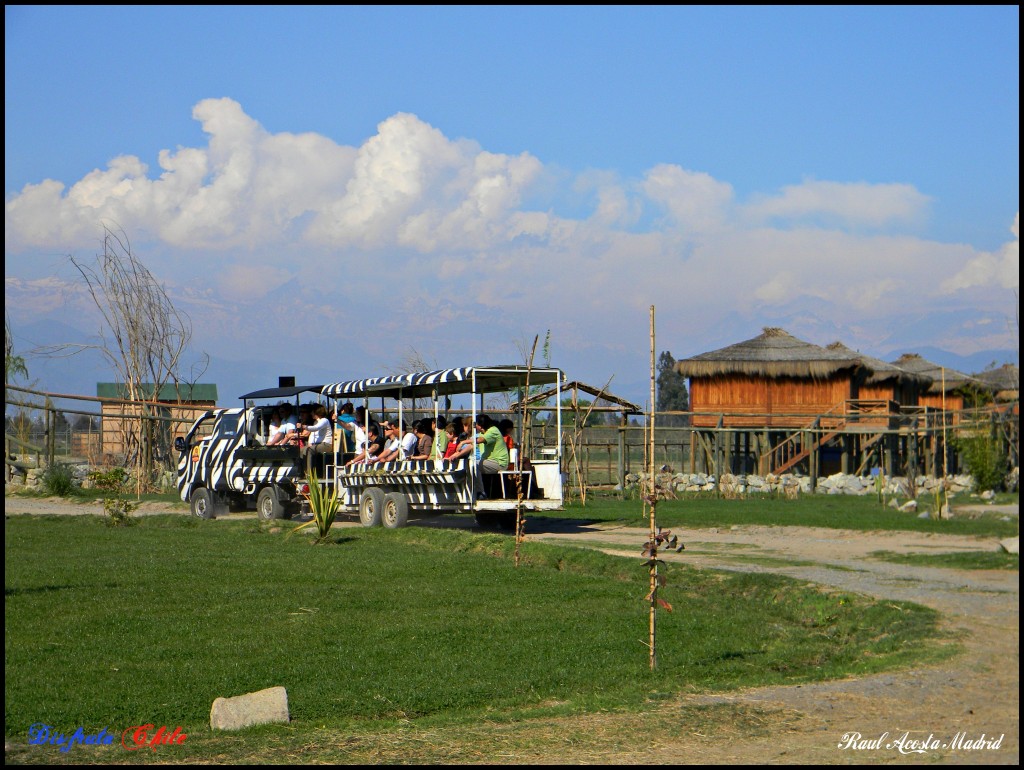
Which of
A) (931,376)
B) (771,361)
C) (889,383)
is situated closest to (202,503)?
(771,361)

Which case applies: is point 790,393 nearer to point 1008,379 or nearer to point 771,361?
point 771,361

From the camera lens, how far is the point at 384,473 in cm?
1906

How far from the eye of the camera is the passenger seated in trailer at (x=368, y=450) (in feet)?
64.5

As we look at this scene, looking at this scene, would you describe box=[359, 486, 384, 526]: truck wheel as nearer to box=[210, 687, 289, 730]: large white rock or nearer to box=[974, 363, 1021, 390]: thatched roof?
box=[974, 363, 1021, 390]: thatched roof

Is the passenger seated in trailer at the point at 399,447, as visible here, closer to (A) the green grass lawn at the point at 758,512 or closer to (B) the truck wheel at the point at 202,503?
(A) the green grass lawn at the point at 758,512

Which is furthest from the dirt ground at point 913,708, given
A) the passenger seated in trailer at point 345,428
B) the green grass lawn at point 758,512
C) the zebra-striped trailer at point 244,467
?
the zebra-striped trailer at point 244,467

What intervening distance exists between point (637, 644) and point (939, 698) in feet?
9.45

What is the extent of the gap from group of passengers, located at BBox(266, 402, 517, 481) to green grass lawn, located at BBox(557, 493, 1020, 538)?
3392 mm

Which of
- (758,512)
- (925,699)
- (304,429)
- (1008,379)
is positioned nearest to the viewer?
(925,699)

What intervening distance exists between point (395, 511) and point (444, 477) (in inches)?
52.8

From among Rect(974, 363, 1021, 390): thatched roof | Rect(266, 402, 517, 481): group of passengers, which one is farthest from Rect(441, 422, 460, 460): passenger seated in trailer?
Rect(974, 363, 1021, 390): thatched roof

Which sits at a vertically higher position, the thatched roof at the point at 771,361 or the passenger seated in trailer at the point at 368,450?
the thatched roof at the point at 771,361

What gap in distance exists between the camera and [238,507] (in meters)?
22.8

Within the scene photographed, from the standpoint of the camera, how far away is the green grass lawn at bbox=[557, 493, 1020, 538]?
696 inches
